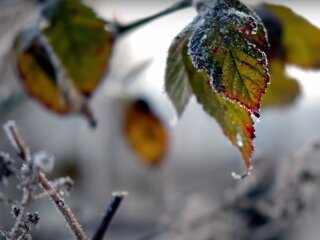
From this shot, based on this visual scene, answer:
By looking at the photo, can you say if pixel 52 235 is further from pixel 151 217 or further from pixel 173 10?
pixel 173 10

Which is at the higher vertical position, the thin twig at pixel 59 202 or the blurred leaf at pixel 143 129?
the blurred leaf at pixel 143 129

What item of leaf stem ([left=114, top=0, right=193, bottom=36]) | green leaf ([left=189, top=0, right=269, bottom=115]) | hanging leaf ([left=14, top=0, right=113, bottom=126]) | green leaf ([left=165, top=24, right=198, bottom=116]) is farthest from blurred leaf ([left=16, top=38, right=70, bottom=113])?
green leaf ([left=189, top=0, right=269, bottom=115])

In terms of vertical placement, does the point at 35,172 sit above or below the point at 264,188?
below

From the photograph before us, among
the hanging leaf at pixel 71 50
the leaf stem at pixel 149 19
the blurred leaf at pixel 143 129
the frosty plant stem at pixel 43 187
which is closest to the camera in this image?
the frosty plant stem at pixel 43 187

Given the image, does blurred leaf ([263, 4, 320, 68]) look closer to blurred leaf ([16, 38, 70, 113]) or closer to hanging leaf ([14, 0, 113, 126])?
hanging leaf ([14, 0, 113, 126])

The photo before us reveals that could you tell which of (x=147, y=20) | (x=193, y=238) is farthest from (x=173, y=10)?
(x=193, y=238)

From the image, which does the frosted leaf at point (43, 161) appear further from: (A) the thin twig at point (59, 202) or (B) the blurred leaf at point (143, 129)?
(B) the blurred leaf at point (143, 129)

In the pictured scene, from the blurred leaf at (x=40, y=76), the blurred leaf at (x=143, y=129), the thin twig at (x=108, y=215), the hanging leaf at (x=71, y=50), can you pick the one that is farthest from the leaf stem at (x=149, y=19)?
the blurred leaf at (x=143, y=129)
